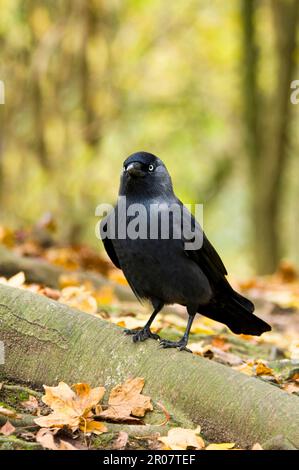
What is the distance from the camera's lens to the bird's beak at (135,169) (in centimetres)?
394

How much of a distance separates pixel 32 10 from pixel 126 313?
288 inches

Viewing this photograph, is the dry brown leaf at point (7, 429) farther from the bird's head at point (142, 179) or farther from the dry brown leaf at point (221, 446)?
the bird's head at point (142, 179)

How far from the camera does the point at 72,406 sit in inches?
120

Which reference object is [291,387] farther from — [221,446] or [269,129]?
[269,129]

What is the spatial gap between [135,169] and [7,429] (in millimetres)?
1633

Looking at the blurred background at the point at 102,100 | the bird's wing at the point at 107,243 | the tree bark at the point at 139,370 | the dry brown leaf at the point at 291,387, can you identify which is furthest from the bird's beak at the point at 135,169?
the blurred background at the point at 102,100

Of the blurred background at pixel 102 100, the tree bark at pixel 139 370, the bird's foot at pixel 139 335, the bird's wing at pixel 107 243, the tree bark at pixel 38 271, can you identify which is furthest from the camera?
the blurred background at pixel 102 100

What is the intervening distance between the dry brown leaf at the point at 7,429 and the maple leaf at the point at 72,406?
102 millimetres

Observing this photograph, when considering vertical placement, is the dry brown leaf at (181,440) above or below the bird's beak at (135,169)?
below

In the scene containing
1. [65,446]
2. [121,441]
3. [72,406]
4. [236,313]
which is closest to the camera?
[65,446]

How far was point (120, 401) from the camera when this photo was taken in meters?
3.21

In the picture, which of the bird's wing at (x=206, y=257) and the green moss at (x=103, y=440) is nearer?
the green moss at (x=103, y=440)

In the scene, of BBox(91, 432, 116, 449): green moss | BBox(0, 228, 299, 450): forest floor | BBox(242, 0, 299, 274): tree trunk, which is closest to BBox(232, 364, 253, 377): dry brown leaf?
BBox(0, 228, 299, 450): forest floor

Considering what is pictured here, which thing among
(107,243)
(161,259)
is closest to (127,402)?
(161,259)
